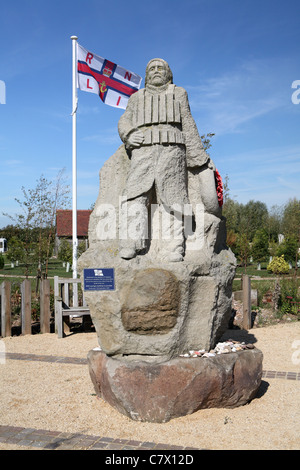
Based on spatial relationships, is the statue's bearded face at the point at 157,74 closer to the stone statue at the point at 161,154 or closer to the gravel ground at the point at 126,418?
the stone statue at the point at 161,154

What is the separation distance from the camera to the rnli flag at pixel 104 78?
11227 mm

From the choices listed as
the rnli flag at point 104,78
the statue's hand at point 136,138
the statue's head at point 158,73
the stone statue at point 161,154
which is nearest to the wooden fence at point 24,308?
the stone statue at point 161,154

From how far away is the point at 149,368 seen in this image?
15.2 ft

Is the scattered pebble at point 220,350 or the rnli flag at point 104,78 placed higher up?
the rnli flag at point 104,78

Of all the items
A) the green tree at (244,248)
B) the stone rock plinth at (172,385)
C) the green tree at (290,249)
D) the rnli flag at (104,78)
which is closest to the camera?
the stone rock plinth at (172,385)

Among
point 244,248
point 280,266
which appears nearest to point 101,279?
point 244,248

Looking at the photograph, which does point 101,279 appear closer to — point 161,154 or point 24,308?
point 161,154

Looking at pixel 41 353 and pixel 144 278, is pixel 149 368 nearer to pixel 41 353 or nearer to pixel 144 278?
pixel 144 278

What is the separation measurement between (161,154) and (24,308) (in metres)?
5.35

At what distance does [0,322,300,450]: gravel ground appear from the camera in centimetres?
412

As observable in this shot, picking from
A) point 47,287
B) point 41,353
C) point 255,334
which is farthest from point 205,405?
point 47,287

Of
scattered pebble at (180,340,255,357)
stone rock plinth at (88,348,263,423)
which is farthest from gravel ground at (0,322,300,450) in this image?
scattered pebble at (180,340,255,357)

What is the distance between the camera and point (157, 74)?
536 cm
